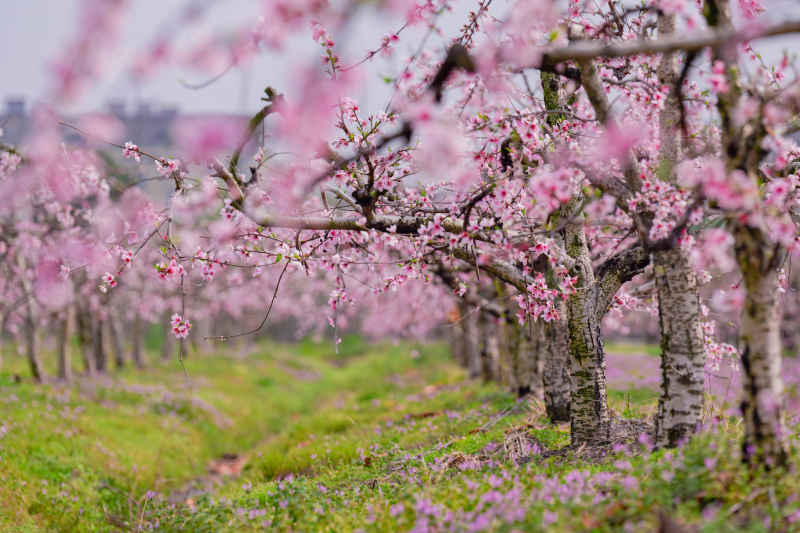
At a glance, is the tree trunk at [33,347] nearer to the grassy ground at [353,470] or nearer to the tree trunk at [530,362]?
the grassy ground at [353,470]

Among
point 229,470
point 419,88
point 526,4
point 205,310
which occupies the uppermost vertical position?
point 526,4

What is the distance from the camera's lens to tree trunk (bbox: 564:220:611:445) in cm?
730

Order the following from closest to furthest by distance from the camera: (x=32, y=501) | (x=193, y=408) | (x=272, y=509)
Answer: (x=272, y=509) → (x=32, y=501) → (x=193, y=408)

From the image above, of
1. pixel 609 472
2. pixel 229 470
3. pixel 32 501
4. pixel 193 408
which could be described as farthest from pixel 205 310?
pixel 609 472

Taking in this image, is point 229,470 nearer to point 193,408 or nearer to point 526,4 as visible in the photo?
point 193,408

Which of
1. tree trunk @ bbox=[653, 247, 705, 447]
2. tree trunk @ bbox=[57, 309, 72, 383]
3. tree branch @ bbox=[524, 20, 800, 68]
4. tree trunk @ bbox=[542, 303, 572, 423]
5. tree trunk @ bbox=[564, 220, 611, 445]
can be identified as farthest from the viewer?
tree trunk @ bbox=[57, 309, 72, 383]

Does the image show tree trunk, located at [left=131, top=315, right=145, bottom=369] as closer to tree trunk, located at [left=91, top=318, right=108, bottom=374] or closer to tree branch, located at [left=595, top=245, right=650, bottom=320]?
tree trunk, located at [left=91, top=318, right=108, bottom=374]

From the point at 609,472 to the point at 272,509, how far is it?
143 inches

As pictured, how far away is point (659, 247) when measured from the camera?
5473 millimetres

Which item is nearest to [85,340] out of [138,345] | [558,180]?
[138,345]

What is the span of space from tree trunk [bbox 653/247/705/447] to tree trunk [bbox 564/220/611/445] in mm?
1414

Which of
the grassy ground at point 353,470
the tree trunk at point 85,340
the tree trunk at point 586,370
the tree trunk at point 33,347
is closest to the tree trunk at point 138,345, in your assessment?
the tree trunk at point 85,340

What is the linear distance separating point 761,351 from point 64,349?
65.7ft

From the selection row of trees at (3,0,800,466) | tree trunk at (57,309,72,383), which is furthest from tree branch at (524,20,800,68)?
tree trunk at (57,309,72,383)
